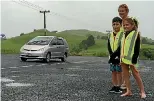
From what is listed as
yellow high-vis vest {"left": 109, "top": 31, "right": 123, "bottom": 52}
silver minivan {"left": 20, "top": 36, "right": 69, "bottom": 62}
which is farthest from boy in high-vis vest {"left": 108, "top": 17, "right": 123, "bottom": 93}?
silver minivan {"left": 20, "top": 36, "right": 69, "bottom": 62}

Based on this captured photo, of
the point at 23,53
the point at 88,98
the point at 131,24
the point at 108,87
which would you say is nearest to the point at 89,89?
the point at 108,87

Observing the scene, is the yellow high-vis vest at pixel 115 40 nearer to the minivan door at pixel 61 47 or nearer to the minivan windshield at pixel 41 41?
the minivan windshield at pixel 41 41

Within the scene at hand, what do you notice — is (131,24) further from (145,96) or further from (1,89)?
(1,89)

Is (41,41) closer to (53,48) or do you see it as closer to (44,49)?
(53,48)

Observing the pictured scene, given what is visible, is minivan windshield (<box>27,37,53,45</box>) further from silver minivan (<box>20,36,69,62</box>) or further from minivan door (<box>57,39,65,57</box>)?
minivan door (<box>57,39,65,57</box>)

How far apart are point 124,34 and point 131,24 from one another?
0.27m

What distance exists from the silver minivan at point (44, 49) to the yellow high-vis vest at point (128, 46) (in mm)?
13686

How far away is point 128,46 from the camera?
7.67m

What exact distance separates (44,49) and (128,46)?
1406cm

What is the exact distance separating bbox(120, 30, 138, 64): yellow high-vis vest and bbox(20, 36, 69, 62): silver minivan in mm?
13686

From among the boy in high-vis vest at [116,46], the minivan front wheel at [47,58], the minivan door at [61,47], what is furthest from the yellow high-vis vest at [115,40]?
the minivan door at [61,47]

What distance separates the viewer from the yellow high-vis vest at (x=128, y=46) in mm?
7617

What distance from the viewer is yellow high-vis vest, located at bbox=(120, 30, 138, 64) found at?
7.62 meters

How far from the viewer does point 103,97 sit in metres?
7.55
